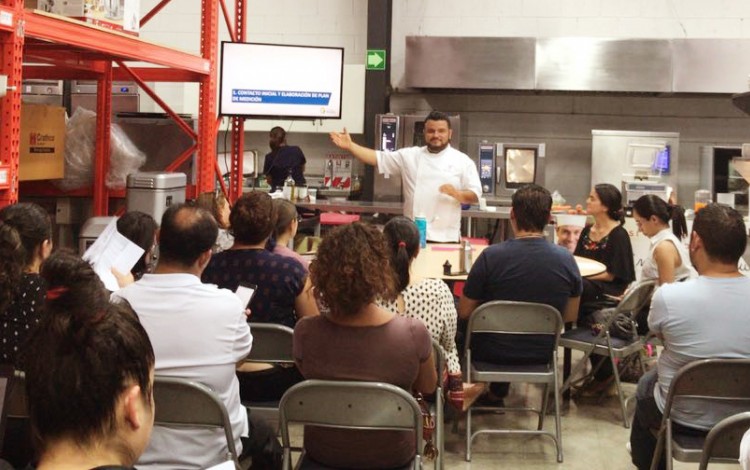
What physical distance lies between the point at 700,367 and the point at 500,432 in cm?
133

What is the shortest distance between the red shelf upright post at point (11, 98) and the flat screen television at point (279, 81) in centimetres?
239

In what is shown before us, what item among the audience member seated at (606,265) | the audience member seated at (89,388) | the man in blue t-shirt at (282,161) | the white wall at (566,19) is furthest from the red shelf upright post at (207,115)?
the white wall at (566,19)

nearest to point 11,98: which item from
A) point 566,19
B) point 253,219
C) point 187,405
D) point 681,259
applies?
point 253,219

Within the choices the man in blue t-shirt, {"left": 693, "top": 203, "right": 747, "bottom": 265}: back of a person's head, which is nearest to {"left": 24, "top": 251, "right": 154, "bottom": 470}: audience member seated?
{"left": 693, "top": 203, "right": 747, "bottom": 265}: back of a person's head

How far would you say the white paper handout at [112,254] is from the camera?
287cm

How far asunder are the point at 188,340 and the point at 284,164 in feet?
21.1

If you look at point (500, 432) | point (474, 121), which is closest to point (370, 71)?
point (474, 121)

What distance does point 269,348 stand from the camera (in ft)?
9.72

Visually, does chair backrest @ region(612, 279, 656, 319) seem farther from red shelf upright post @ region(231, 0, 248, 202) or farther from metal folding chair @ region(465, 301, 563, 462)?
red shelf upright post @ region(231, 0, 248, 202)

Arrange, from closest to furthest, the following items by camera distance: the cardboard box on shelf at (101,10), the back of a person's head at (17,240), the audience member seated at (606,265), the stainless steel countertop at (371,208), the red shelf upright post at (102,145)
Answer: the back of a person's head at (17,240)
the cardboard box on shelf at (101,10)
the audience member seated at (606,265)
the red shelf upright post at (102,145)
the stainless steel countertop at (371,208)

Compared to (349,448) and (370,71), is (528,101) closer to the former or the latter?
(370,71)

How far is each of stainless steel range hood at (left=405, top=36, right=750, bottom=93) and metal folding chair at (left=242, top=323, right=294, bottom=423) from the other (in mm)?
5742

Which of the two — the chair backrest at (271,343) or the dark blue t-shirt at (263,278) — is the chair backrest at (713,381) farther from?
the dark blue t-shirt at (263,278)

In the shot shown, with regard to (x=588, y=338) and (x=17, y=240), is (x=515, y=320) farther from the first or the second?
A: (x=17, y=240)
